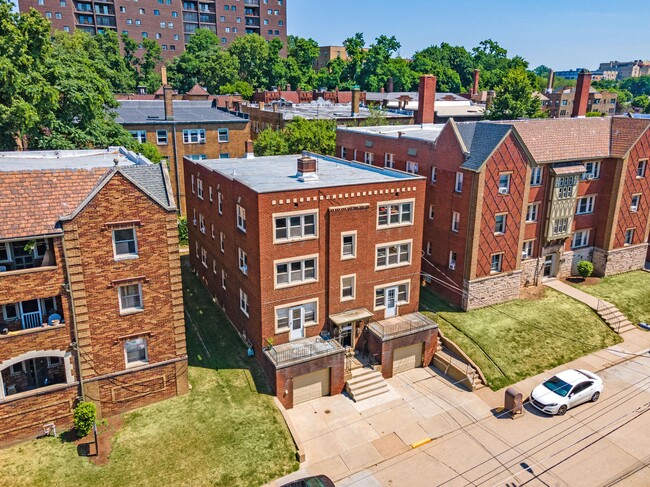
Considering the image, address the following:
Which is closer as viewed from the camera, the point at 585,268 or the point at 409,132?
the point at 585,268

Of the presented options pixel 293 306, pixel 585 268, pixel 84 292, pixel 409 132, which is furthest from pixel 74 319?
pixel 585 268

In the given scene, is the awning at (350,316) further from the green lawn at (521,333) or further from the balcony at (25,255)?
the balcony at (25,255)

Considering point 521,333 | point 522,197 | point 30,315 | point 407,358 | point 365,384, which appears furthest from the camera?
point 522,197

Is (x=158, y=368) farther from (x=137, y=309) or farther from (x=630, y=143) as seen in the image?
(x=630, y=143)

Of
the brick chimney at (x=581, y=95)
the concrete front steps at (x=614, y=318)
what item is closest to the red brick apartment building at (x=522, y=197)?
the concrete front steps at (x=614, y=318)

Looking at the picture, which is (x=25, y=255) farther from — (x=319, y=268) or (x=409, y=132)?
(x=409, y=132)

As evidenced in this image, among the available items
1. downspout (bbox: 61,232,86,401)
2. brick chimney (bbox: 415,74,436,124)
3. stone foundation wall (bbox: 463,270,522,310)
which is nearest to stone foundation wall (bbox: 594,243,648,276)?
stone foundation wall (bbox: 463,270,522,310)

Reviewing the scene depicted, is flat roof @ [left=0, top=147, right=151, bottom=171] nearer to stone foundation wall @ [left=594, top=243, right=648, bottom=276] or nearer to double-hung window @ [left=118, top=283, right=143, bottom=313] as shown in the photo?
double-hung window @ [left=118, top=283, right=143, bottom=313]

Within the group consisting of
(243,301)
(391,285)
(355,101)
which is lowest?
(243,301)
